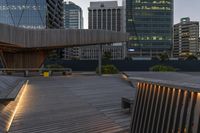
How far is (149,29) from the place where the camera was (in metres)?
135

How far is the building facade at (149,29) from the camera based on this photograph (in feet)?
440

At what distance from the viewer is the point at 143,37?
13462 cm

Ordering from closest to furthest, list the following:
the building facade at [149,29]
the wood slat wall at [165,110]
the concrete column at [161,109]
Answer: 1. the wood slat wall at [165,110]
2. the concrete column at [161,109]
3. the building facade at [149,29]

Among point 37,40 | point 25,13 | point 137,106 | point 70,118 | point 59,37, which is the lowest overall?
point 70,118

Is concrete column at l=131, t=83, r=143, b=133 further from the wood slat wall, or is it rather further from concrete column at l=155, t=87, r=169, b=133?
concrete column at l=155, t=87, r=169, b=133

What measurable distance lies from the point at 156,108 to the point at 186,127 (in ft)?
3.21

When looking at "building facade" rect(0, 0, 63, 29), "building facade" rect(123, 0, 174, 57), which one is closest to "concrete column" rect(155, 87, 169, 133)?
"building facade" rect(0, 0, 63, 29)

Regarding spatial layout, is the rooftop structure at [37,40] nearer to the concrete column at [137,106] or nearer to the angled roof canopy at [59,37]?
the angled roof canopy at [59,37]

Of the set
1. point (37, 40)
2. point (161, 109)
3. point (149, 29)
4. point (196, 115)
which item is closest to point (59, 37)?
point (37, 40)

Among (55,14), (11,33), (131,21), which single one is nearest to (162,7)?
(131,21)

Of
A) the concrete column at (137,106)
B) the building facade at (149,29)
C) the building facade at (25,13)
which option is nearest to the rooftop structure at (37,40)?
the concrete column at (137,106)

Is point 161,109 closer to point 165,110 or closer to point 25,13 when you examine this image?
point 165,110

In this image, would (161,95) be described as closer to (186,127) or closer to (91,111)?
(186,127)

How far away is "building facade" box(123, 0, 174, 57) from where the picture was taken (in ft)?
440
